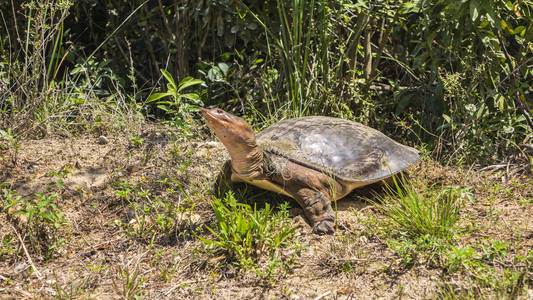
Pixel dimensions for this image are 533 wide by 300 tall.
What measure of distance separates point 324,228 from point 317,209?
125 mm

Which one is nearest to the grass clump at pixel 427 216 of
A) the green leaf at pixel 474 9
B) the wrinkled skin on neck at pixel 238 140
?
the wrinkled skin on neck at pixel 238 140

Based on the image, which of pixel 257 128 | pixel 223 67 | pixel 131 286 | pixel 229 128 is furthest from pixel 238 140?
pixel 223 67

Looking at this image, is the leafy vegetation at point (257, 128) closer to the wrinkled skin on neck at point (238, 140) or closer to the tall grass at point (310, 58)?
the tall grass at point (310, 58)

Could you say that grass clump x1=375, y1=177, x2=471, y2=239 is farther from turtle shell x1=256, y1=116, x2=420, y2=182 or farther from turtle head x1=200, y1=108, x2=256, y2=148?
turtle head x1=200, y1=108, x2=256, y2=148

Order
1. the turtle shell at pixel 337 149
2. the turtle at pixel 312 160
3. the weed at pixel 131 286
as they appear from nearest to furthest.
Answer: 1. the weed at pixel 131 286
2. the turtle at pixel 312 160
3. the turtle shell at pixel 337 149

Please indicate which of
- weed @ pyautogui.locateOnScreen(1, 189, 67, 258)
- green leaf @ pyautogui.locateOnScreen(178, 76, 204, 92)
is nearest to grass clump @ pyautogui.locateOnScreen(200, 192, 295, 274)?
weed @ pyautogui.locateOnScreen(1, 189, 67, 258)

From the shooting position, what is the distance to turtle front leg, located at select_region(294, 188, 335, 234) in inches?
113

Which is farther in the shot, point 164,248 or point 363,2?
point 363,2

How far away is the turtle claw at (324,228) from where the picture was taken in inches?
113

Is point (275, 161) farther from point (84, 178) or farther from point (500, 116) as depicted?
point (500, 116)

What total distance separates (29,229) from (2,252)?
0.57 ft

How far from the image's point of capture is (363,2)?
4027 mm

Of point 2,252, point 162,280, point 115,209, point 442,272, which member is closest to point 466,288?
point 442,272

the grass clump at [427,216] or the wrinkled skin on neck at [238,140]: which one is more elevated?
the wrinkled skin on neck at [238,140]
